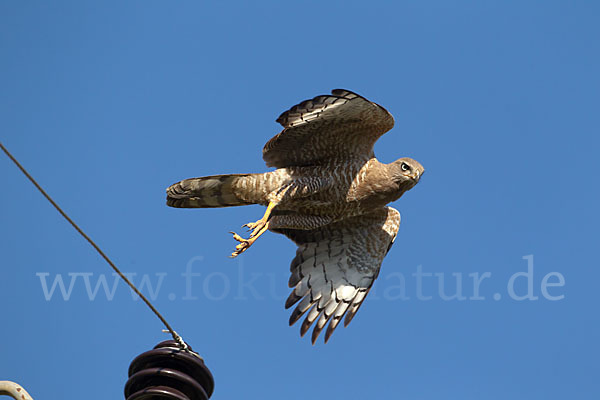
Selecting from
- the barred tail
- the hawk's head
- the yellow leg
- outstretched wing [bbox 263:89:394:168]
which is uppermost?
outstretched wing [bbox 263:89:394:168]

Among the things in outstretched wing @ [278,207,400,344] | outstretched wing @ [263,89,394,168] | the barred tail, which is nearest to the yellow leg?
the barred tail

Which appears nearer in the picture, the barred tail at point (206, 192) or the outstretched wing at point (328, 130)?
the outstretched wing at point (328, 130)

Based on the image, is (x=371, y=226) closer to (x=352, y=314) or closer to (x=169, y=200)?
(x=352, y=314)

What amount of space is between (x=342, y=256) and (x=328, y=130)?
70.2 inches

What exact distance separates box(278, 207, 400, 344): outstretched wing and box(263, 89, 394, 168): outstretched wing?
1047 millimetres

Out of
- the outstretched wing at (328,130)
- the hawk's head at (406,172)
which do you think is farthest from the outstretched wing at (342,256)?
the outstretched wing at (328,130)

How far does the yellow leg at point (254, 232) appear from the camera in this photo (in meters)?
7.41

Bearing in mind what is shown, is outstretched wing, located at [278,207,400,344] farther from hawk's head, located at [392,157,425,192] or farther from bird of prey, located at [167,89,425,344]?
hawk's head, located at [392,157,425,192]

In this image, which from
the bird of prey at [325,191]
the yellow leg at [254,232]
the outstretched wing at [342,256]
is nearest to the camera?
the yellow leg at [254,232]

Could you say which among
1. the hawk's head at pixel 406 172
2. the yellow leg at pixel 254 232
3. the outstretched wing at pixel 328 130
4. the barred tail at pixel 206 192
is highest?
the outstretched wing at pixel 328 130

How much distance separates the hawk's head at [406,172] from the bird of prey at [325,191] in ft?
0.03

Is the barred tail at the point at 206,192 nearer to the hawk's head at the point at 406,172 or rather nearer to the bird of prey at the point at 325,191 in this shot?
the bird of prey at the point at 325,191

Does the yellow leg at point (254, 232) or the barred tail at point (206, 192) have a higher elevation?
the barred tail at point (206, 192)

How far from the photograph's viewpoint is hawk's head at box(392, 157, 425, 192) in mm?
7840
